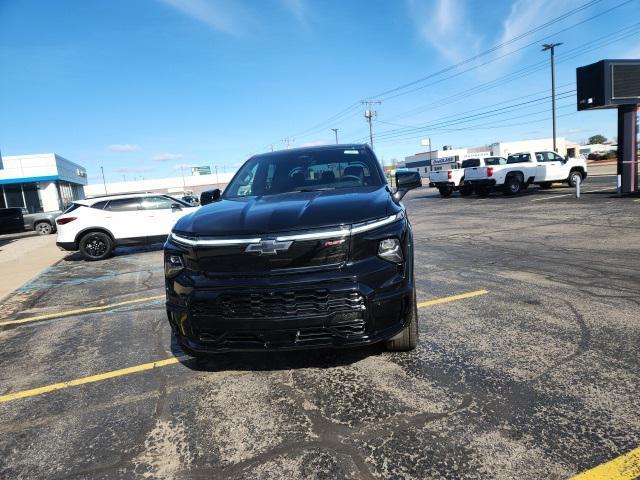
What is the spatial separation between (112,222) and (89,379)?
9.00m

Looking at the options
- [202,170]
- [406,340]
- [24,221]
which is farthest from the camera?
[202,170]

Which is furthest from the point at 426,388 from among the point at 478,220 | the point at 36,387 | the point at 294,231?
the point at 478,220

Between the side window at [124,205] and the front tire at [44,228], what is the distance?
1510cm

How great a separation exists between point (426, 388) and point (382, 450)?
745mm

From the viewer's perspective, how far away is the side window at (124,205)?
11586 mm

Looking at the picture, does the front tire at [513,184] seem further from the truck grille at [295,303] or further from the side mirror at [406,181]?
the truck grille at [295,303]

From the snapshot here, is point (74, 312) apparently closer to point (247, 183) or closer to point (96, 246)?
point (247, 183)

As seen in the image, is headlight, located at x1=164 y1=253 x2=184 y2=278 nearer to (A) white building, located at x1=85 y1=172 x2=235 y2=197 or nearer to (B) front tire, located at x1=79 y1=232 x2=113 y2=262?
(B) front tire, located at x1=79 y1=232 x2=113 y2=262

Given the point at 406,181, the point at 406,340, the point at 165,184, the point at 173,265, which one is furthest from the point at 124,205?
the point at 165,184

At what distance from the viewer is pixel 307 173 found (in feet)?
14.0

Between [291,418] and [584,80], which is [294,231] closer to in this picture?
[291,418]

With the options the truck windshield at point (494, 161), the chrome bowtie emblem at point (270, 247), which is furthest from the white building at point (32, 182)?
the chrome bowtie emblem at point (270, 247)

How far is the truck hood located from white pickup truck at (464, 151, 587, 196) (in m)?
20.5

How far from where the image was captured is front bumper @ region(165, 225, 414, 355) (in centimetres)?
267
